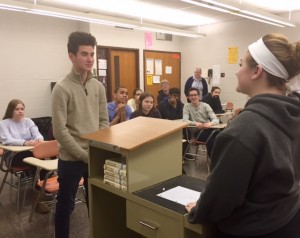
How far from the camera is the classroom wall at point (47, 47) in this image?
552 centimetres

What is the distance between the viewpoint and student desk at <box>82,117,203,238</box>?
1.36 m

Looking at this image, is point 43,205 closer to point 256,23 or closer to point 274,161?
point 274,161

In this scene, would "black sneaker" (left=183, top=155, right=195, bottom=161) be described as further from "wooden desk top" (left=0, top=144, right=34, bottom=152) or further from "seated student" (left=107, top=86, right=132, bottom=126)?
"wooden desk top" (left=0, top=144, right=34, bottom=152)

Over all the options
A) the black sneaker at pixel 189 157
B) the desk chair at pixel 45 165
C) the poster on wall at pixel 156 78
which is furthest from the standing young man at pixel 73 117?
the poster on wall at pixel 156 78

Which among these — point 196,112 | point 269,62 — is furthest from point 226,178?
point 196,112

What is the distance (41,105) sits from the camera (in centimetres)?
603

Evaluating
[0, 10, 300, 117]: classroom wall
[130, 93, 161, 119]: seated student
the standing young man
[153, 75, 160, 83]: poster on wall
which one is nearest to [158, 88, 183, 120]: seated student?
[130, 93, 161, 119]: seated student

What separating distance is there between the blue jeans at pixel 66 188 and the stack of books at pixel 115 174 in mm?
344

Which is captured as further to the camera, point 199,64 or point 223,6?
point 199,64

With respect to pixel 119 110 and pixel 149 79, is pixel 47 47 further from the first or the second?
pixel 119 110

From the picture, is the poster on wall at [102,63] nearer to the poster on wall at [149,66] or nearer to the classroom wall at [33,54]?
the classroom wall at [33,54]

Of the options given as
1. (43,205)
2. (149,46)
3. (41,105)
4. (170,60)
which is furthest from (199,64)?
(43,205)

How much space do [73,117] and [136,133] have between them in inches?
20.4

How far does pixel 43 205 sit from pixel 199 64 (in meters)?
5.85
